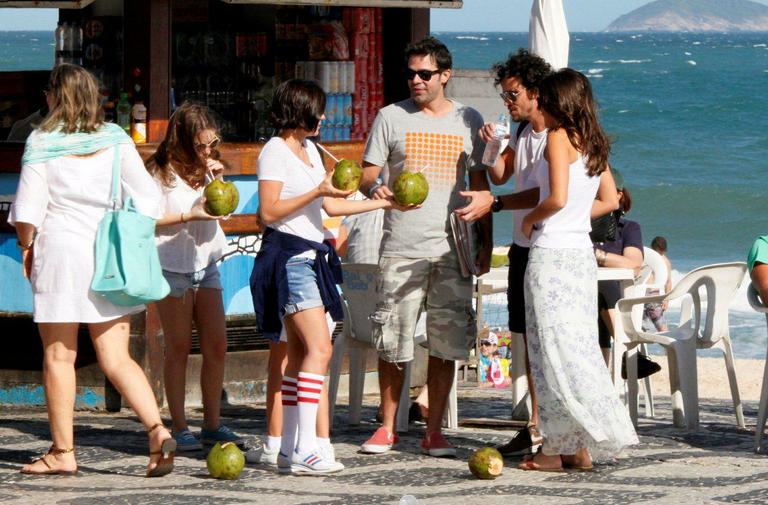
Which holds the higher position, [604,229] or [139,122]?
[139,122]

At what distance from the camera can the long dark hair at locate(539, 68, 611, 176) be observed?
661 centimetres

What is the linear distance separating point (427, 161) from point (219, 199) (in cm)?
102

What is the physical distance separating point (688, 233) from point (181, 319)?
2625 cm

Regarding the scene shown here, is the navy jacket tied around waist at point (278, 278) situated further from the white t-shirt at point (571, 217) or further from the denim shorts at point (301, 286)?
the white t-shirt at point (571, 217)

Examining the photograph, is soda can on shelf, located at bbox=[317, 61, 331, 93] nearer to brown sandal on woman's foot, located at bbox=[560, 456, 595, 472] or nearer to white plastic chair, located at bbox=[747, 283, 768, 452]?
white plastic chair, located at bbox=[747, 283, 768, 452]

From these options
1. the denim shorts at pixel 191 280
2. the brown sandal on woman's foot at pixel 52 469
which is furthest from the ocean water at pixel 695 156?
the brown sandal on woman's foot at pixel 52 469

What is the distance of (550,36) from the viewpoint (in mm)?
8898

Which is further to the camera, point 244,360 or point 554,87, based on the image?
point 244,360

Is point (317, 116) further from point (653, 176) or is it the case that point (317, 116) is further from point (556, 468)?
point (653, 176)

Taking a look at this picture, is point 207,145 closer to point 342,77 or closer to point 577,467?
point 577,467

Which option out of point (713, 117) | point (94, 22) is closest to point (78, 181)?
point (94, 22)

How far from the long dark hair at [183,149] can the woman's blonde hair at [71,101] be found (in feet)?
2.24

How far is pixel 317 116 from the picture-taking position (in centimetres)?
662

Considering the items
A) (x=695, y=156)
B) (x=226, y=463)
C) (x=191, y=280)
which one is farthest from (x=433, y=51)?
(x=695, y=156)
